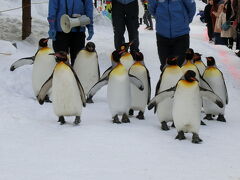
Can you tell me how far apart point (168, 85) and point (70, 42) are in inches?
83.7

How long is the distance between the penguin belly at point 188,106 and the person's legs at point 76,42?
2.46 m

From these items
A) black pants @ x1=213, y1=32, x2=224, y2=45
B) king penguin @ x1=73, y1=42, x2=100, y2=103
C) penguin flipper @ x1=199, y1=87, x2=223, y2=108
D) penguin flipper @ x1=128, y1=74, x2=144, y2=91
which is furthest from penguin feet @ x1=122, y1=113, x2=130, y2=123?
black pants @ x1=213, y1=32, x2=224, y2=45

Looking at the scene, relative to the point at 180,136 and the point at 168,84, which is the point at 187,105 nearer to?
the point at 180,136

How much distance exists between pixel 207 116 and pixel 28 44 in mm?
4757

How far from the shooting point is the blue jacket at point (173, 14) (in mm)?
6320

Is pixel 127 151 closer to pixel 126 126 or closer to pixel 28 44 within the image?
pixel 126 126

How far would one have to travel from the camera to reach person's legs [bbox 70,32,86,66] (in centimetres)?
705

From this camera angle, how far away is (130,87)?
579 cm

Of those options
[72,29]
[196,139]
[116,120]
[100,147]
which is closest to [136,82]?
[116,120]

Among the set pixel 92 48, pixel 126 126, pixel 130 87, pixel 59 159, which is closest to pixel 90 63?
pixel 92 48

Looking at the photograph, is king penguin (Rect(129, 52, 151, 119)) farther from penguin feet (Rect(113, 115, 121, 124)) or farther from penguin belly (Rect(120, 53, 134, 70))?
penguin belly (Rect(120, 53, 134, 70))

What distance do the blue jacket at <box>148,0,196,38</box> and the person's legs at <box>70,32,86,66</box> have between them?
114 cm

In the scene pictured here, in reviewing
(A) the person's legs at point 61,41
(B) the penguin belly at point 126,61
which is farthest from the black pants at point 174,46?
(A) the person's legs at point 61,41

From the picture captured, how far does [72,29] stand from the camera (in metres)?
6.91
